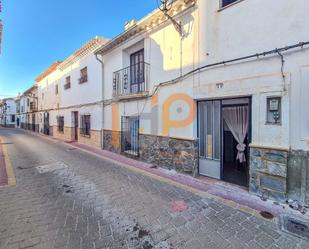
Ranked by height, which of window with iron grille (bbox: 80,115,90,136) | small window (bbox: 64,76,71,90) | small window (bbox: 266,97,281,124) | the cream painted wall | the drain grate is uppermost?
small window (bbox: 64,76,71,90)

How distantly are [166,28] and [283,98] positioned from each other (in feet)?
14.8

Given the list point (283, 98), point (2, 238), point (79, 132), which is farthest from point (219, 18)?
point (79, 132)

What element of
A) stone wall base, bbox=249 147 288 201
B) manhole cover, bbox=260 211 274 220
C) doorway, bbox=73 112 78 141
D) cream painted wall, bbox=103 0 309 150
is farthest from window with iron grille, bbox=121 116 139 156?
doorway, bbox=73 112 78 141

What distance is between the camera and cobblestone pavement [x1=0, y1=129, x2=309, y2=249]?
9.17 ft

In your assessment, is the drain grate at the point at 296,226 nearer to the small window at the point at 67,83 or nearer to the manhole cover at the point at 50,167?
A: the manhole cover at the point at 50,167

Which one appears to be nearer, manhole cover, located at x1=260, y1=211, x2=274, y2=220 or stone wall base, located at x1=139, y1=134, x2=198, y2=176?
manhole cover, located at x1=260, y1=211, x2=274, y2=220

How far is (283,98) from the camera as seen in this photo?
3.93 meters

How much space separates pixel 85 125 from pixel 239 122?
10212 millimetres

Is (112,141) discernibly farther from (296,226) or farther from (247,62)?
(296,226)

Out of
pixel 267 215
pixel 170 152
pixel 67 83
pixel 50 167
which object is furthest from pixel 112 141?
pixel 67 83

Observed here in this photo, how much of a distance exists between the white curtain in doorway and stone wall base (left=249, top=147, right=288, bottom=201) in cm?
72

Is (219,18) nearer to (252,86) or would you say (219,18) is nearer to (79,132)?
(252,86)

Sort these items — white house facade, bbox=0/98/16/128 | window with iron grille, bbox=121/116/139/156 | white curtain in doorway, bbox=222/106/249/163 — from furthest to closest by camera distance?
white house facade, bbox=0/98/16/128
window with iron grille, bbox=121/116/139/156
white curtain in doorway, bbox=222/106/249/163

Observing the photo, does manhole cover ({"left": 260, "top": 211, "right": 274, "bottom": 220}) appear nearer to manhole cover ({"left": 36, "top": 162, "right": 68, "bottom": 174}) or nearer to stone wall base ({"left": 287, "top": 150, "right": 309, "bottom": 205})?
stone wall base ({"left": 287, "top": 150, "right": 309, "bottom": 205})
